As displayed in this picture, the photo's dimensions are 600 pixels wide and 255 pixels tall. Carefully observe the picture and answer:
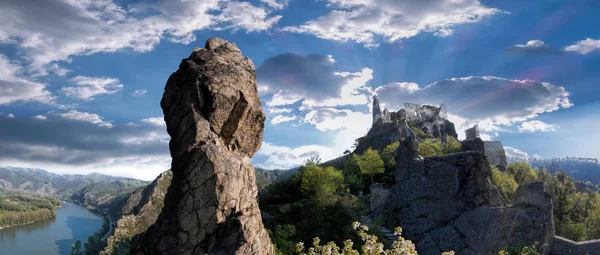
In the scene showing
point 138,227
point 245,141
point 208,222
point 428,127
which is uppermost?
point 428,127

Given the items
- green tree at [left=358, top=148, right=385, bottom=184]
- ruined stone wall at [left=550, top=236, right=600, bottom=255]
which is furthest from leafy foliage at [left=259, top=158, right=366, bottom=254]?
ruined stone wall at [left=550, top=236, right=600, bottom=255]

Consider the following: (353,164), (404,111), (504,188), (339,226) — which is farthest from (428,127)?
(339,226)

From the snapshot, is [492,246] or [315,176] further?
[315,176]

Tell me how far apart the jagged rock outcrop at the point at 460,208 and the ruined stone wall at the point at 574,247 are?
70 centimetres

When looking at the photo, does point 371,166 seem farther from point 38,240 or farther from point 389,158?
point 38,240

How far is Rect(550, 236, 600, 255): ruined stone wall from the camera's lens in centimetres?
2616

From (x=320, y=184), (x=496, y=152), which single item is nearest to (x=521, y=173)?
(x=496, y=152)

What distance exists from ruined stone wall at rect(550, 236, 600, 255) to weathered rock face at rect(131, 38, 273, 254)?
24568 millimetres

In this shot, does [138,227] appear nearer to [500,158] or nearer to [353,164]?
[353,164]

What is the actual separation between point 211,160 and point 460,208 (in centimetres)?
2562

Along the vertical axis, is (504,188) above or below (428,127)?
below

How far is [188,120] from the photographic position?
12.2 metres

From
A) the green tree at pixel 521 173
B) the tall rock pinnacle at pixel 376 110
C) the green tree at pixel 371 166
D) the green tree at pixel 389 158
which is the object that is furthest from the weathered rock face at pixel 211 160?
the tall rock pinnacle at pixel 376 110

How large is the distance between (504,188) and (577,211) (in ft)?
28.4
